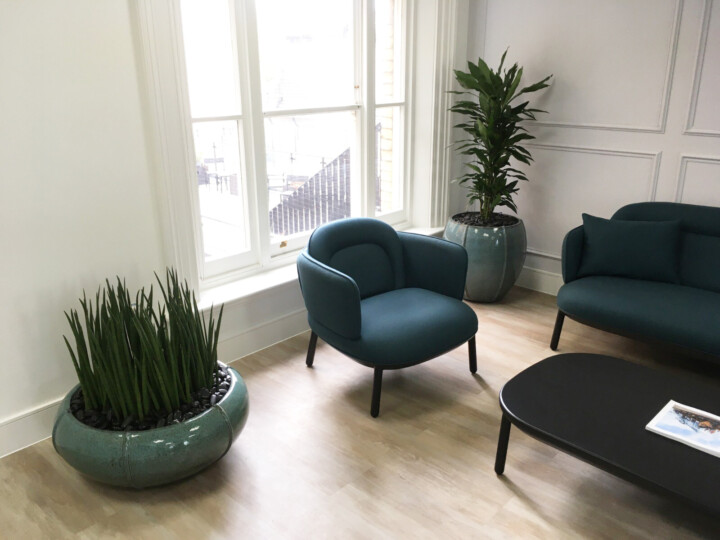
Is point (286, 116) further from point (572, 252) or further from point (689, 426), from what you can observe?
point (689, 426)

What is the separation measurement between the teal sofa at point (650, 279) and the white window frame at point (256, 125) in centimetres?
126

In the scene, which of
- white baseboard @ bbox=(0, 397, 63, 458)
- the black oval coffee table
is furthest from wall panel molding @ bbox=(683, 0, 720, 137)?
white baseboard @ bbox=(0, 397, 63, 458)

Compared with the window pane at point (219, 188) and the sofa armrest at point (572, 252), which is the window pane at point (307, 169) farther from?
the sofa armrest at point (572, 252)

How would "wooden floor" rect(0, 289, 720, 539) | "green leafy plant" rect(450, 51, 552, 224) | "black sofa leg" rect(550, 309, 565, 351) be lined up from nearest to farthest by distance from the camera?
"wooden floor" rect(0, 289, 720, 539)
"black sofa leg" rect(550, 309, 565, 351)
"green leafy plant" rect(450, 51, 552, 224)

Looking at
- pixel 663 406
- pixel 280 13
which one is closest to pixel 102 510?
pixel 663 406

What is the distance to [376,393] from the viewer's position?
2617 millimetres

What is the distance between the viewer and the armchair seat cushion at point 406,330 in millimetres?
2559

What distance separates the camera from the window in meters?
2.99

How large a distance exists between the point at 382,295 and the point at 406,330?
1.37 ft

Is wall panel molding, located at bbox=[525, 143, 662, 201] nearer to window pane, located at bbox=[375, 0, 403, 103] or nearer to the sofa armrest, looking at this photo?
the sofa armrest

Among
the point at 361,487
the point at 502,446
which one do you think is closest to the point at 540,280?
the point at 502,446

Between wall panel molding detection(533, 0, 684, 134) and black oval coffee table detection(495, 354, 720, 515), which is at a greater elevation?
wall panel molding detection(533, 0, 684, 134)

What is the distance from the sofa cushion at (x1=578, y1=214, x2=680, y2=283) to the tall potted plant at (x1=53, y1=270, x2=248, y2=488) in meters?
1.99

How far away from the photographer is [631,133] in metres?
3.48
